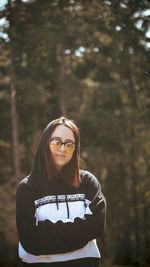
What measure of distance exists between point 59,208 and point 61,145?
0.46 metres

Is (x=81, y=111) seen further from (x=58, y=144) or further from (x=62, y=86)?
(x=58, y=144)

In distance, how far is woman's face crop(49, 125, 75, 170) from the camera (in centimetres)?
236

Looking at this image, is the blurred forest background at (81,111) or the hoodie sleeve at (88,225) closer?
the hoodie sleeve at (88,225)

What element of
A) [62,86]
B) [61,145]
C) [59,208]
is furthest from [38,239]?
[62,86]

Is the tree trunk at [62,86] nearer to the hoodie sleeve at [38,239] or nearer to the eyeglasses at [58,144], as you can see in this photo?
the eyeglasses at [58,144]

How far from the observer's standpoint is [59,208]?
2223 mm

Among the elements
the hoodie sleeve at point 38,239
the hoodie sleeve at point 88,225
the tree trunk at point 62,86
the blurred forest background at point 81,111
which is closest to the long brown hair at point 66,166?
the hoodie sleeve at point 88,225

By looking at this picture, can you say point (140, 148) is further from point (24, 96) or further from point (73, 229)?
point (73, 229)

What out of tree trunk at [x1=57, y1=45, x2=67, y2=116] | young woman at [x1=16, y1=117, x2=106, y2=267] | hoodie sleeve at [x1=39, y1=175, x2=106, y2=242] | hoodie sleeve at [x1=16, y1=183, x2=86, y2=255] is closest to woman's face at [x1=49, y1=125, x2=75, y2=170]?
young woman at [x1=16, y1=117, x2=106, y2=267]

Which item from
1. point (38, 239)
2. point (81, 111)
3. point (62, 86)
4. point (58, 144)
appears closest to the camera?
point (38, 239)

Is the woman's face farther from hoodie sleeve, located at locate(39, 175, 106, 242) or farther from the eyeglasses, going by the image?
hoodie sleeve, located at locate(39, 175, 106, 242)

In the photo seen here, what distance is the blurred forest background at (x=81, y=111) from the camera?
1095 cm

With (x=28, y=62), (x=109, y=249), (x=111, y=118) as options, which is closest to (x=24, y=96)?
(x=28, y=62)

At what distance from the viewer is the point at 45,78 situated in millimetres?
13031
